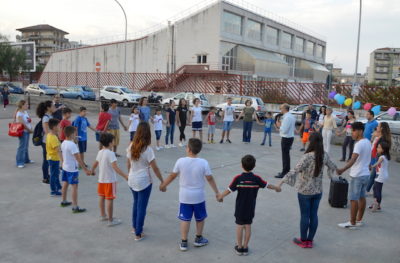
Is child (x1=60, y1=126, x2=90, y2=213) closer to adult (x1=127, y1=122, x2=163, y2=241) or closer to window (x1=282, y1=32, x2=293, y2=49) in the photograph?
adult (x1=127, y1=122, x2=163, y2=241)

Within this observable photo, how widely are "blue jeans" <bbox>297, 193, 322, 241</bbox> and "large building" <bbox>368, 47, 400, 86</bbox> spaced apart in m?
112

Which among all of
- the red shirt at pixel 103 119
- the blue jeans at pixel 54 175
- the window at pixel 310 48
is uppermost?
the window at pixel 310 48

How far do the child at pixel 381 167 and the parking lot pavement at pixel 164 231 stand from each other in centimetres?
24

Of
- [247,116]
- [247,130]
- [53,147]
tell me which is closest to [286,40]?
[247,130]

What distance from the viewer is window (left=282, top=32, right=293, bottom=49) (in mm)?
52906

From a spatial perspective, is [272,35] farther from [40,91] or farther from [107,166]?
[107,166]

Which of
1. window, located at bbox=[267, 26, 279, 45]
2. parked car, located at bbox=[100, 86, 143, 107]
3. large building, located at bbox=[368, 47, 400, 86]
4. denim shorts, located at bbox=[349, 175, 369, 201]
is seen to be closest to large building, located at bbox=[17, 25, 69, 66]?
window, located at bbox=[267, 26, 279, 45]

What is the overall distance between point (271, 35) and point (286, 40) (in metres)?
5.11

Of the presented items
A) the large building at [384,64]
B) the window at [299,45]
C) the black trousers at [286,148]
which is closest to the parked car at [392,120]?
the black trousers at [286,148]

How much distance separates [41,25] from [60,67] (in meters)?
50.8

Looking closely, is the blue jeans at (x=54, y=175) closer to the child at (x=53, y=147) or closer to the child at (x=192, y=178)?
the child at (x=53, y=147)

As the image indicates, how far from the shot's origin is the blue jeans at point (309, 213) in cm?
486

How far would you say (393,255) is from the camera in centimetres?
493

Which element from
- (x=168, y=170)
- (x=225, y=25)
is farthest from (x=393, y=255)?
(x=225, y=25)
